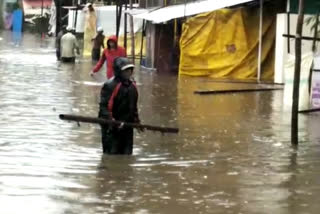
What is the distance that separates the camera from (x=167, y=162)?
32.3 ft

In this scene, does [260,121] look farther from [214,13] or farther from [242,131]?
[214,13]

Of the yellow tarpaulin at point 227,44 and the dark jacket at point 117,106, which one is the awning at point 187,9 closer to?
the yellow tarpaulin at point 227,44

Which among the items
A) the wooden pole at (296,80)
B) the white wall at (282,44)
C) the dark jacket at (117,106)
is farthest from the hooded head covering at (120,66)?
the white wall at (282,44)

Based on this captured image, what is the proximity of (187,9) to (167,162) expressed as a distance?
52.0ft

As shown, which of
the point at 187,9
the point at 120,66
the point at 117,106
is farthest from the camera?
the point at 187,9

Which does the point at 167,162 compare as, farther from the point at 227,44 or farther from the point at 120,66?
the point at 227,44

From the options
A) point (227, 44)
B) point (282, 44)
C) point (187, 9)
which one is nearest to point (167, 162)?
point (282, 44)

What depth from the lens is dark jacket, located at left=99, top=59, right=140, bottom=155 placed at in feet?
31.6

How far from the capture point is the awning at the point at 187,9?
23578 mm

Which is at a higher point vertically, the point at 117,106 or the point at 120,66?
the point at 120,66

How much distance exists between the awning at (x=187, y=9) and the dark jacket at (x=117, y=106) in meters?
13.5

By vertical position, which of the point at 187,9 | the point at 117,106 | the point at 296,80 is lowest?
the point at 117,106

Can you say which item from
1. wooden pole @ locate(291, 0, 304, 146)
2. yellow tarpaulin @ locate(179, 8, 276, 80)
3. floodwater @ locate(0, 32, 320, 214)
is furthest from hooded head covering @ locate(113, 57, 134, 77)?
yellow tarpaulin @ locate(179, 8, 276, 80)

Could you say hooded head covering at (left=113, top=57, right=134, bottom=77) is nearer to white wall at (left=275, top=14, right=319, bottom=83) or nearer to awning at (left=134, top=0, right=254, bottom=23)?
white wall at (left=275, top=14, right=319, bottom=83)
